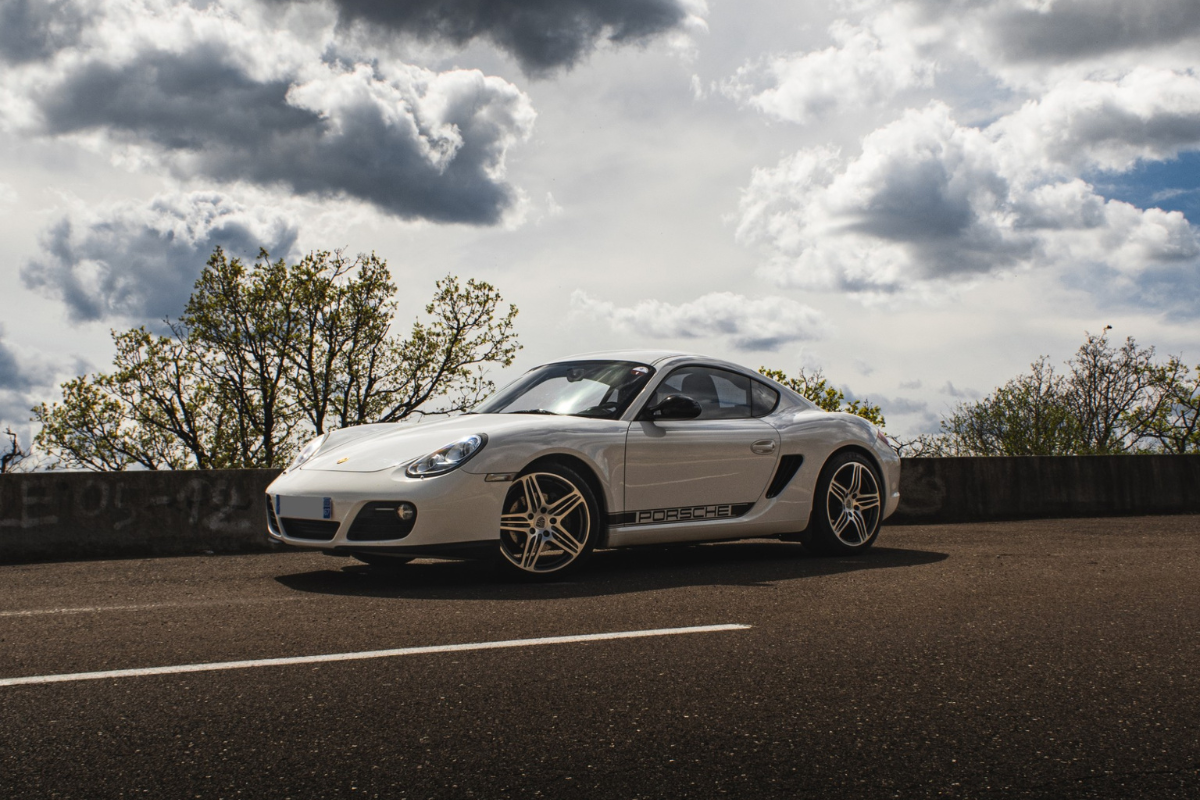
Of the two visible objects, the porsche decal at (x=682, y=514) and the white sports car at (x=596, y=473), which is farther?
the porsche decal at (x=682, y=514)

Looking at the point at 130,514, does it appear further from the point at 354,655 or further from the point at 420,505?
the point at 354,655

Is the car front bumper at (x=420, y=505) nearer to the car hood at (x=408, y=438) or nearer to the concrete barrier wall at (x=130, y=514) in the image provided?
the car hood at (x=408, y=438)

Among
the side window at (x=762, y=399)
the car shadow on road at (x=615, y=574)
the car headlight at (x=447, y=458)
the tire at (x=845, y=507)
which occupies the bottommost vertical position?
the car shadow on road at (x=615, y=574)

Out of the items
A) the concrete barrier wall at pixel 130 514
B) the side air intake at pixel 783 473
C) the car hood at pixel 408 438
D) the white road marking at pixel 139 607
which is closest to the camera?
the white road marking at pixel 139 607

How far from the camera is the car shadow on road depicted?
5801 millimetres

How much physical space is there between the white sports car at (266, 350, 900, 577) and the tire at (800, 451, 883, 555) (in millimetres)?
12

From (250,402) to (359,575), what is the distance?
31.2 m

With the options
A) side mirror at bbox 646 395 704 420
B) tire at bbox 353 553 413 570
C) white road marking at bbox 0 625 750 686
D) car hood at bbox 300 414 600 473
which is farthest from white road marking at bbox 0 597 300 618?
side mirror at bbox 646 395 704 420

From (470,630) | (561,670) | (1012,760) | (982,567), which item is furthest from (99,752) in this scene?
(982,567)

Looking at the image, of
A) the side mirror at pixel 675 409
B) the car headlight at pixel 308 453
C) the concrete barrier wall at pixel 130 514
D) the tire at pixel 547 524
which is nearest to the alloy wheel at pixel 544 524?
the tire at pixel 547 524

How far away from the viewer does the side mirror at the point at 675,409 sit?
21.9 feet

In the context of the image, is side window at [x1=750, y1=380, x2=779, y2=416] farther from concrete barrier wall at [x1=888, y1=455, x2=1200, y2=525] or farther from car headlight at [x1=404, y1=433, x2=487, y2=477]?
concrete barrier wall at [x1=888, y1=455, x2=1200, y2=525]

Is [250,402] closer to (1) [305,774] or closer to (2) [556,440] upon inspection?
(2) [556,440]

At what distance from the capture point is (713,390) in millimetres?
7367
